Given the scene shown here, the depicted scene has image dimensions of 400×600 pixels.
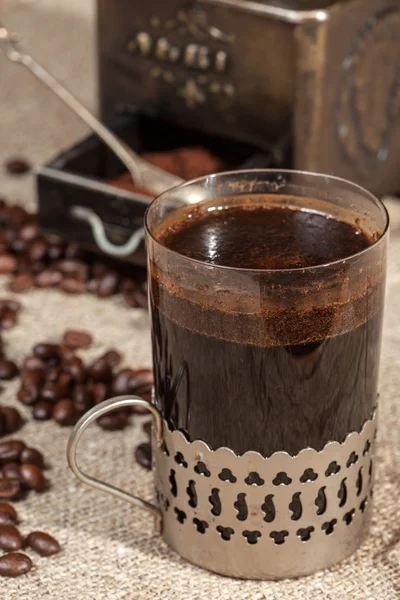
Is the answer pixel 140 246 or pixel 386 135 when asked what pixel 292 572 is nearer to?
pixel 140 246

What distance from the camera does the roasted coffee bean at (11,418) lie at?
156 centimetres

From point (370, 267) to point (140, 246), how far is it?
845 mm

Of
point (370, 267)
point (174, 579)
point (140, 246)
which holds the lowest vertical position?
point (174, 579)

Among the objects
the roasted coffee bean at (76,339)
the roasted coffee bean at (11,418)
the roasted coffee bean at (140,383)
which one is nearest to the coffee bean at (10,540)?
the roasted coffee bean at (11,418)

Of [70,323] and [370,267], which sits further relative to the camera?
[70,323]

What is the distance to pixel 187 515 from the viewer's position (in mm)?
1267

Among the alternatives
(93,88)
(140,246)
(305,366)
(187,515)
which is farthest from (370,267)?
(93,88)

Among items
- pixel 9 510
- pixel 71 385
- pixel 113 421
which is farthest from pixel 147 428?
pixel 9 510

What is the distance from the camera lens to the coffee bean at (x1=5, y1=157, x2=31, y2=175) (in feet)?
7.93

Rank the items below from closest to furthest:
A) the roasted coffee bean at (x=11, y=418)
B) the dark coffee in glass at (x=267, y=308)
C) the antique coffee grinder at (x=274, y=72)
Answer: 1. the dark coffee in glass at (x=267, y=308)
2. the roasted coffee bean at (x=11, y=418)
3. the antique coffee grinder at (x=274, y=72)

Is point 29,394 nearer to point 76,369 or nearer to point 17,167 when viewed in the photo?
point 76,369

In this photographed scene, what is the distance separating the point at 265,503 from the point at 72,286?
0.87 metres

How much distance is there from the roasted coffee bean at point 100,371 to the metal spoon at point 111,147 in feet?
1.09

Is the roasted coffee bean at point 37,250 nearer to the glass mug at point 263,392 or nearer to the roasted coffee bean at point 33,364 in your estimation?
the roasted coffee bean at point 33,364
